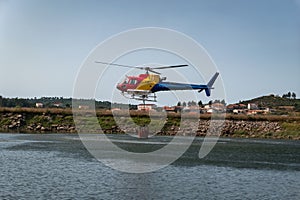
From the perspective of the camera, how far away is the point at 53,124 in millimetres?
83750

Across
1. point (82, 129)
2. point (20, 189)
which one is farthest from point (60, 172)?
point (82, 129)

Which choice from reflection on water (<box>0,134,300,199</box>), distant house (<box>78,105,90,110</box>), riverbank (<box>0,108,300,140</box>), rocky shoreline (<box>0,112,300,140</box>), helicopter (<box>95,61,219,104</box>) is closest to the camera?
reflection on water (<box>0,134,300,199</box>)

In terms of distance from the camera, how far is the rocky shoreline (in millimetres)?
82375

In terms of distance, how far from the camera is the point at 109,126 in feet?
279

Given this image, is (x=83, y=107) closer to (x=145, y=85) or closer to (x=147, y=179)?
(x=145, y=85)

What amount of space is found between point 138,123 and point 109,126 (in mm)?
5629

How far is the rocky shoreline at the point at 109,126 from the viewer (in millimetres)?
82375

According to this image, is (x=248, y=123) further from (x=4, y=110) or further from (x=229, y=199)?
(x=229, y=199)

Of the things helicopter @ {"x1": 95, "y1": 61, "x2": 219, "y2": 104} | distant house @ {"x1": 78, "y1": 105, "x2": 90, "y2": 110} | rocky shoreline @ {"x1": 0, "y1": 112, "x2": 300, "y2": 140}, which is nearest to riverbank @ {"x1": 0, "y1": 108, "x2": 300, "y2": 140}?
rocky shoreline @ {"x1": 0, "y1": 112, "x2": 300, "y2": 140}

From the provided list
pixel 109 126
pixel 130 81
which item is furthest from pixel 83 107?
pixel 130 81

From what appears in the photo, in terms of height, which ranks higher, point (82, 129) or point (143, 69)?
point (143, 69)

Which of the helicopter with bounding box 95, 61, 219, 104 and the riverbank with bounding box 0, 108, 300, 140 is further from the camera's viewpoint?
the riverbank with bounding box 0, 108, 300, 140

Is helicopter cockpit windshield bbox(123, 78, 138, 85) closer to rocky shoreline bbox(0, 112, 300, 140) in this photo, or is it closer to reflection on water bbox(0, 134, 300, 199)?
reflection on water bbox(0, 134, 300, 199)

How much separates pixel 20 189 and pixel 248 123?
226 feet
